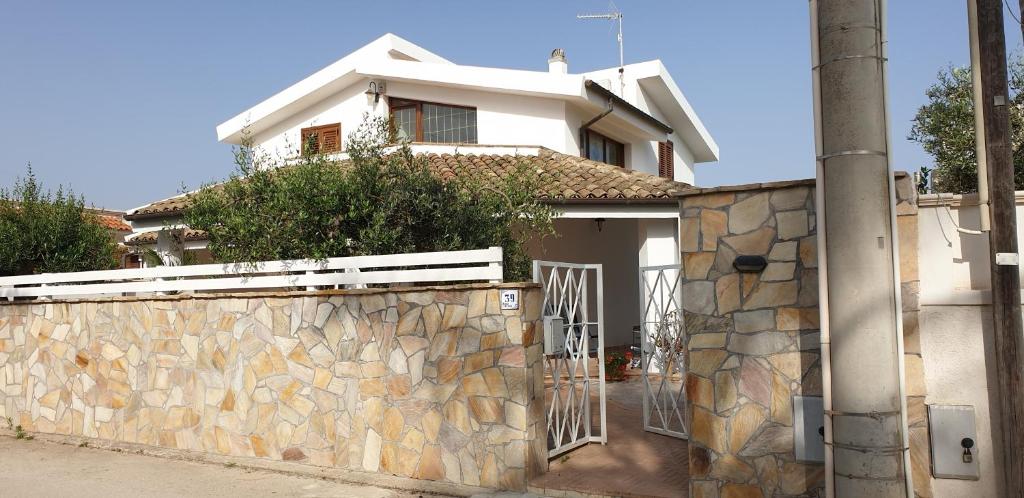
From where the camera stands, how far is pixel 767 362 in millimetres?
5805

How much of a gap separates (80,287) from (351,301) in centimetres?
457

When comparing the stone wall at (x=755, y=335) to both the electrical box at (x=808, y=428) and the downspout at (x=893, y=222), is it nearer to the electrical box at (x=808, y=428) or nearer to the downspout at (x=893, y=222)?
the electrical box at (x=808, y=428)

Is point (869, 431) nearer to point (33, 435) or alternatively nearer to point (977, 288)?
point (977, 288)

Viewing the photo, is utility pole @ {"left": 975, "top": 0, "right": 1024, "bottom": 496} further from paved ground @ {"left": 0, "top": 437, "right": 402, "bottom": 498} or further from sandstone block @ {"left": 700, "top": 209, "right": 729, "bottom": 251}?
paved ground @ {"left": 0, "top": 437, "right": 402, "bottom": 498}

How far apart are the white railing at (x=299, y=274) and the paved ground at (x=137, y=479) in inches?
76.7

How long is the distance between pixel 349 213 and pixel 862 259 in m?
5.54

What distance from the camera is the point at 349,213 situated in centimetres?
853

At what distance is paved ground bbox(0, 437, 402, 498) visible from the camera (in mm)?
7414

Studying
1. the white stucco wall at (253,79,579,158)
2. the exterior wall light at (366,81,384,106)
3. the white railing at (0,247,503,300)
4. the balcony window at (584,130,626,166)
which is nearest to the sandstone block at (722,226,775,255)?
the white railing at (0,247,503,300)

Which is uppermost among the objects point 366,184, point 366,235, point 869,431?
point 366,184

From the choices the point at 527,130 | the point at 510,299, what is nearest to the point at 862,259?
the point at 510,299

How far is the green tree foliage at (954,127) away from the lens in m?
13.6

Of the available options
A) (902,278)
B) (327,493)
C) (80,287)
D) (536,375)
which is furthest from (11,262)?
(902,278)

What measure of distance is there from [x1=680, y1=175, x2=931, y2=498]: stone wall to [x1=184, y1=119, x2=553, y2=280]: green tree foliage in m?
3.32
